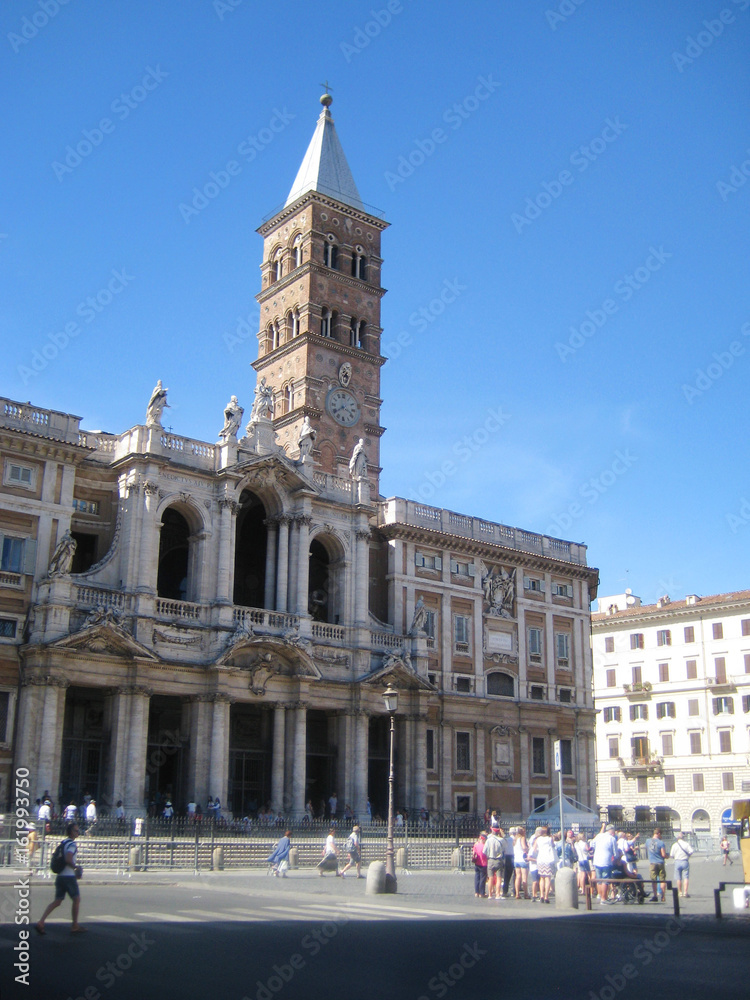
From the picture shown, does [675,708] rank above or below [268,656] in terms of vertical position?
above

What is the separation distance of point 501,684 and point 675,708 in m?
23.2

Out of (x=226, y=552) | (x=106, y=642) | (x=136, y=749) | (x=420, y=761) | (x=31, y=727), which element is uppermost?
(x=226, y=552)

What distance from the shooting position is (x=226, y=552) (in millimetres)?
46906

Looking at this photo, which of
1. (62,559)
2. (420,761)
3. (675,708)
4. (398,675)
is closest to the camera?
(62,559)

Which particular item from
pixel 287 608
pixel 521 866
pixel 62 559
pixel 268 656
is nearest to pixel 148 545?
pixel 62 559

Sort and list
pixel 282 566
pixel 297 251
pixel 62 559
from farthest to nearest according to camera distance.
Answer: pixel 297 251
pixel 282 566
pixel 62 559

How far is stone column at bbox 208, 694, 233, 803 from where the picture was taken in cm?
4403

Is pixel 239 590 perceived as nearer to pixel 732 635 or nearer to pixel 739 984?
pixel 732 635

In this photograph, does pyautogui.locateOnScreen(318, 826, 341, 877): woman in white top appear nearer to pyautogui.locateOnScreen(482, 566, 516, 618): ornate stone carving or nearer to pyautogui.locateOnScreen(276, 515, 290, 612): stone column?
pyautogui.locateOnScreen(276, 515, 290, 612): stone column

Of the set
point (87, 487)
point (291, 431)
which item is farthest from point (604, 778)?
point (87, 487)

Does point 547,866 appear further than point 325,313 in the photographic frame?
No

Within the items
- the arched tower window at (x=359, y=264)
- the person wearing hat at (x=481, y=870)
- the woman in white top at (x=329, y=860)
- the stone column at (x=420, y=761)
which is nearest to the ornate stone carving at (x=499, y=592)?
the stone column at (x=420, y=761)

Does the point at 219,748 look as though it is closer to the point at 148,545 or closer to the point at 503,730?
the point at 148,545

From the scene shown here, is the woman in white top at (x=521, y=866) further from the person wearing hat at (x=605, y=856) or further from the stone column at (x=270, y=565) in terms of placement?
the stone column at (x=270, y=565)
